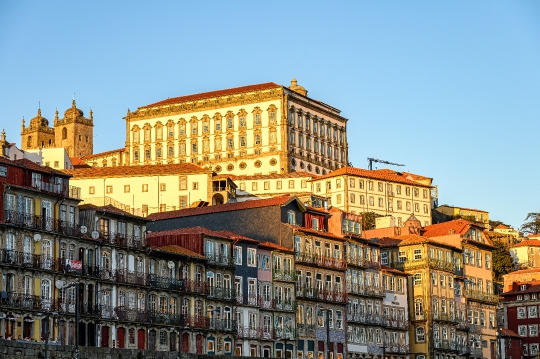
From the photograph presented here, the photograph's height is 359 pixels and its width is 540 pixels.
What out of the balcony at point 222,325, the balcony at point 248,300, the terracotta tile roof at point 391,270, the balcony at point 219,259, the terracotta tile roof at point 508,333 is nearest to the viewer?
the balcony at point 222,325

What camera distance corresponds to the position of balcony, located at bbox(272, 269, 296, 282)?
329 ft

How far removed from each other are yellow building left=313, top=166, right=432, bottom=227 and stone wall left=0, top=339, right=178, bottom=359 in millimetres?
103888

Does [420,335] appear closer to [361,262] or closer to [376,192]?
[361,262]

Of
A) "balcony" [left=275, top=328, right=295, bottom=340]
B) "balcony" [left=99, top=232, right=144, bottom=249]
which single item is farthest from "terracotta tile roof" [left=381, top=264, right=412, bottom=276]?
"balcony" [left=99, top=232, right=144, bottom=249]

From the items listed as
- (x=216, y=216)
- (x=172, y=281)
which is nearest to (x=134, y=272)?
(x=172, y=281)

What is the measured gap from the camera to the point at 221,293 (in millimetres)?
95062

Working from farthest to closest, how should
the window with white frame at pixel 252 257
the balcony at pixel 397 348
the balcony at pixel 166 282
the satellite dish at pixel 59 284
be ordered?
the balcony at pixel 397 348 → the window with white frame at pixel 252 257 → the balcony at pixel 166 282 → the satellite dish at pixel 59 284

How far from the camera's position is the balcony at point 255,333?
96250 mm

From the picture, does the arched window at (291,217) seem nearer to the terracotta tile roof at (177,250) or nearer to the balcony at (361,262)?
the balcony at (361,262)

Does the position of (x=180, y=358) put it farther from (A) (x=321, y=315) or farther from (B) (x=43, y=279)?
(A) (x=321, y=315)

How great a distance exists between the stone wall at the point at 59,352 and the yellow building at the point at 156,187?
84.9 metres

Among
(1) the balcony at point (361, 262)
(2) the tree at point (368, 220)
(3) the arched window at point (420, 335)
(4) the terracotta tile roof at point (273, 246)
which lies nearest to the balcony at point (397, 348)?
(3) the arched window at point (420, 335)

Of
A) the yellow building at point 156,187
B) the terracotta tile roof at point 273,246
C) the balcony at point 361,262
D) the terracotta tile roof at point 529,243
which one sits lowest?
the balcony at point 361,262

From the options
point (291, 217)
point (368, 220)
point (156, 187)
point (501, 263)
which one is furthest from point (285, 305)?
point (368, 220)
